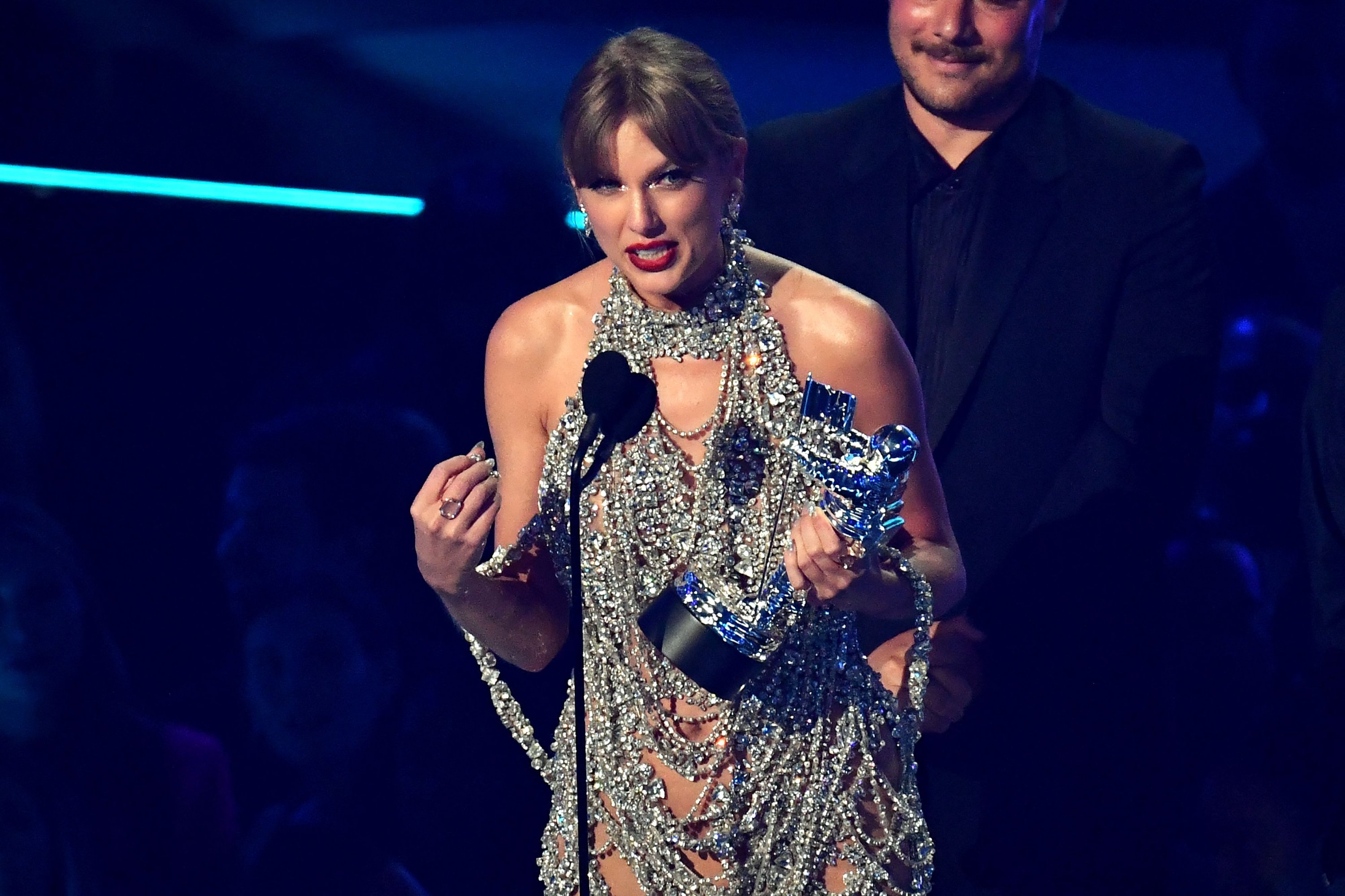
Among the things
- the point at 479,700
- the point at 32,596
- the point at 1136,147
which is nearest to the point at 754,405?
the point at 1136,147

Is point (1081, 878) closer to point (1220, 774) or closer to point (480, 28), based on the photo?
point (1220, 774)

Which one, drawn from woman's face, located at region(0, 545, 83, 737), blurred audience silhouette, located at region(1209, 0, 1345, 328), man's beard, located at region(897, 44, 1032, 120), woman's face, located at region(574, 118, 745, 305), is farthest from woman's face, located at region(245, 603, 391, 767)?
blurred audience silhouette, located at region(1209, 0, 1345, 328)

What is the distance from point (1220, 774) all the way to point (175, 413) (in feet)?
6.44

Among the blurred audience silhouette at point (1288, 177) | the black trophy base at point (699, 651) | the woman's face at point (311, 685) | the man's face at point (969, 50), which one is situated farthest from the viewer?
the woman's face at point (311, 685)

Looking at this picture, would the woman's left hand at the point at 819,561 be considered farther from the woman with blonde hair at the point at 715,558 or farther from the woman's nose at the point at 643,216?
the woman's nose at the point at 643,216

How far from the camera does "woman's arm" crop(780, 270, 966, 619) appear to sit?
153cm

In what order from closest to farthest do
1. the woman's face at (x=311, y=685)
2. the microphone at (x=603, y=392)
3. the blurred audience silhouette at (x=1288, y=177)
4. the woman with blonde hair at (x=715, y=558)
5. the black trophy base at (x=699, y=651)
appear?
the microphone at (x=603, y=392) → the black trophy base at (x=699, y=651) → the woman with blonde hair at (x=715, y=558) → the blurred audience silhouette at (x=1288, y=177) → the woman's face at (x=311, y=685)

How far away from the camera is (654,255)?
58.1 inches

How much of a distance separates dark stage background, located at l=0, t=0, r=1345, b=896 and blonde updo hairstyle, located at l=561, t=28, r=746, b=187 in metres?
0.81

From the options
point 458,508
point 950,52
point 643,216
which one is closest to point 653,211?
point 643,216

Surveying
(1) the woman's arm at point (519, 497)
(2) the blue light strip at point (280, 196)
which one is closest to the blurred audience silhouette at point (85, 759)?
(2) the blue light strip at point (280, 196)

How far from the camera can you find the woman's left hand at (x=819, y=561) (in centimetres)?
129

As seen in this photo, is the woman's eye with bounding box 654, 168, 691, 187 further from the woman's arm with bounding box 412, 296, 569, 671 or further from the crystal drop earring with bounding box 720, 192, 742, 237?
the woman's arm with bounding box 412, 296, 569, 671

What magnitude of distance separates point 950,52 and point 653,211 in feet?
2.66
